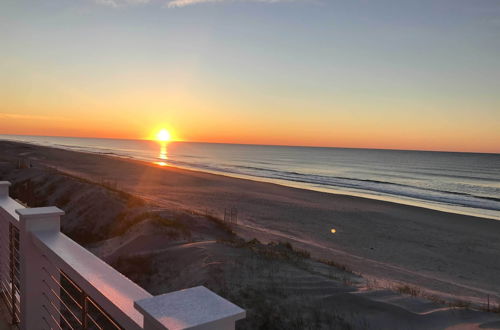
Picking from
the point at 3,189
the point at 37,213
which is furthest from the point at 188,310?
the point at 3,189

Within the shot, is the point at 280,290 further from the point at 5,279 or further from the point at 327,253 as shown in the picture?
→ the point at 327,253

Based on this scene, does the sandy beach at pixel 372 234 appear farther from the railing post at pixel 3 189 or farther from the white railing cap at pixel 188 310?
the white railing cap at pixel 188 310

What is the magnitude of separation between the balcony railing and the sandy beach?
550cm

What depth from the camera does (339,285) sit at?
24.2 feet

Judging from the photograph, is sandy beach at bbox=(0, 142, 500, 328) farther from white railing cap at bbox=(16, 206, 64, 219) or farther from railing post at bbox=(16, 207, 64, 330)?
white railing cap at bbox=(16, 206, 64, 219)

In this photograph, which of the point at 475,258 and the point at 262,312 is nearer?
the point at 262,312

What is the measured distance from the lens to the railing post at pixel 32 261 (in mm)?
2578

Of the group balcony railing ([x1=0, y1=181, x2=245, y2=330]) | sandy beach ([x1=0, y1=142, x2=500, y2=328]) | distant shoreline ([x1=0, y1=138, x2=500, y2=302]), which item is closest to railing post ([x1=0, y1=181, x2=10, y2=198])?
balcony railing ([x1=0, y1=181, x2=245, y2=330])

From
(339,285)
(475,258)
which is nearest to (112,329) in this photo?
(339,285)

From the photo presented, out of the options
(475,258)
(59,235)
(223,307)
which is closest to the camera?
(223,307)

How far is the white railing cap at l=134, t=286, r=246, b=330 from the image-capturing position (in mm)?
1121

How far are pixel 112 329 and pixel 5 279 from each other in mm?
3530

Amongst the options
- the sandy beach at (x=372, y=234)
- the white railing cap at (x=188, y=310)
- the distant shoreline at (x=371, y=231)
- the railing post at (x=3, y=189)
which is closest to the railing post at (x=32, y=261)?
the railing post at (x=3, y=189)

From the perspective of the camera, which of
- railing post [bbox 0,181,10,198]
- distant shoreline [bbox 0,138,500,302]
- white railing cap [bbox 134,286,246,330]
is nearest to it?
white railing cap [bbox 134,286,246,330]
